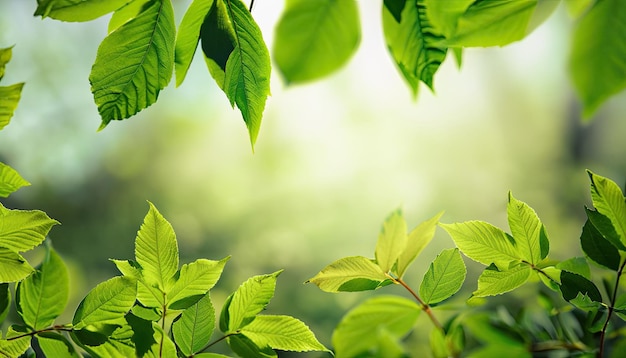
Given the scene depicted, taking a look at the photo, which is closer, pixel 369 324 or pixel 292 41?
pixel 369 324

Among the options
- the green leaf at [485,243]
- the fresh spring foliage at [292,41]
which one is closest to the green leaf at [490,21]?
the fresh spring foliage at [292,41]

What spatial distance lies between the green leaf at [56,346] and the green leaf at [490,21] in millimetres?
274

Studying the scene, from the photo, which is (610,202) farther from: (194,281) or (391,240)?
(194,281)

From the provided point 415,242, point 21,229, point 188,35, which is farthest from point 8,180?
point 415,242

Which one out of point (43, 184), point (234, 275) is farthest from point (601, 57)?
point (43, 184)

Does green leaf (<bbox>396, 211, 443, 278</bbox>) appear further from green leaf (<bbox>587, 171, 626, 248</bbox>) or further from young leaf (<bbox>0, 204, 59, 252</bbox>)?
young leaf (<bbox>0, 204, 59, 252</bbox>)

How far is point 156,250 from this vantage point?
0.29m

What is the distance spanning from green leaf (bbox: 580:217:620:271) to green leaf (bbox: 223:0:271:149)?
19cm

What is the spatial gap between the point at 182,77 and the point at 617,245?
0.27m

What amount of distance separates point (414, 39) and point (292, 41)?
8 cm

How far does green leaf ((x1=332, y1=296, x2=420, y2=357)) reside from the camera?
8.2 inches

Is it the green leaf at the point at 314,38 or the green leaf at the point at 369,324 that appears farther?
the green leaf at the point at 314,38

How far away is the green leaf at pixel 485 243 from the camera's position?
0.88 feet

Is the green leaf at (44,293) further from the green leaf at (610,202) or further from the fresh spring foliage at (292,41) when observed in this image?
the green leaf at (610,202)
